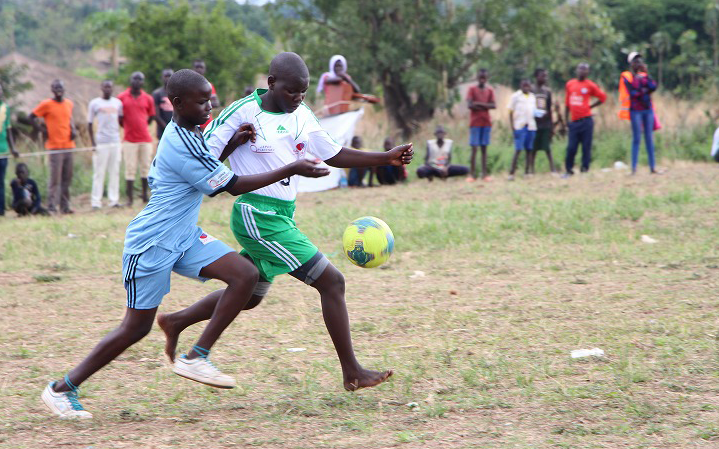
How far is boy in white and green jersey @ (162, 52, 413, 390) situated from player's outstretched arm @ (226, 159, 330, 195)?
282mm

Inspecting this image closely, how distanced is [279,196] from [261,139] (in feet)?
0.97

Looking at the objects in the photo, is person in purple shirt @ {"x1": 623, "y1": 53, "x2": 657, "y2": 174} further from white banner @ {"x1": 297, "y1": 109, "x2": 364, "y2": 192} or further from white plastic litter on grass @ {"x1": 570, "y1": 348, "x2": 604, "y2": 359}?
white plastic litter on grass @ {"x1": 570, "y1": 348, "x2": 604, "y2": 359}

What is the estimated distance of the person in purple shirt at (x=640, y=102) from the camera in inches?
511

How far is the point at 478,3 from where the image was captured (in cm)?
2098

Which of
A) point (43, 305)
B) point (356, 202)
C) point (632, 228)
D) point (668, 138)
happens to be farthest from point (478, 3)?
point (43, 305)

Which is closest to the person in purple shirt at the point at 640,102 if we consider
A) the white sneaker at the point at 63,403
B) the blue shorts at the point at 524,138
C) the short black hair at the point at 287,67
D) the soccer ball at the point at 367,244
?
the blue shorts at the point at 524,138

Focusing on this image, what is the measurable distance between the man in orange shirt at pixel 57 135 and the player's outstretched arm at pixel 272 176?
929 centimetres

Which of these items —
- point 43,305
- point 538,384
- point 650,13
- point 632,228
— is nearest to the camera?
point 538,384

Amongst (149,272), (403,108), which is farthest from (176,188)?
(403,108)

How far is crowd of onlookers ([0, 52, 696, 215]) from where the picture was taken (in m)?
12.6

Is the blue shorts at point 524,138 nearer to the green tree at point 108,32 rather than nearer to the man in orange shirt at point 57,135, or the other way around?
the man in orange shirt at point 57,135

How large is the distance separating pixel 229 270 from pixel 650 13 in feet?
83.6

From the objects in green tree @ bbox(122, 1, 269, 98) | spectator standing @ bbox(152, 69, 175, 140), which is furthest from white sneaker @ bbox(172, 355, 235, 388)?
green tree @ bbox(122, 1, 269, 98)

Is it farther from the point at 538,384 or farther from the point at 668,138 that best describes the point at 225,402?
the point at 668,138
